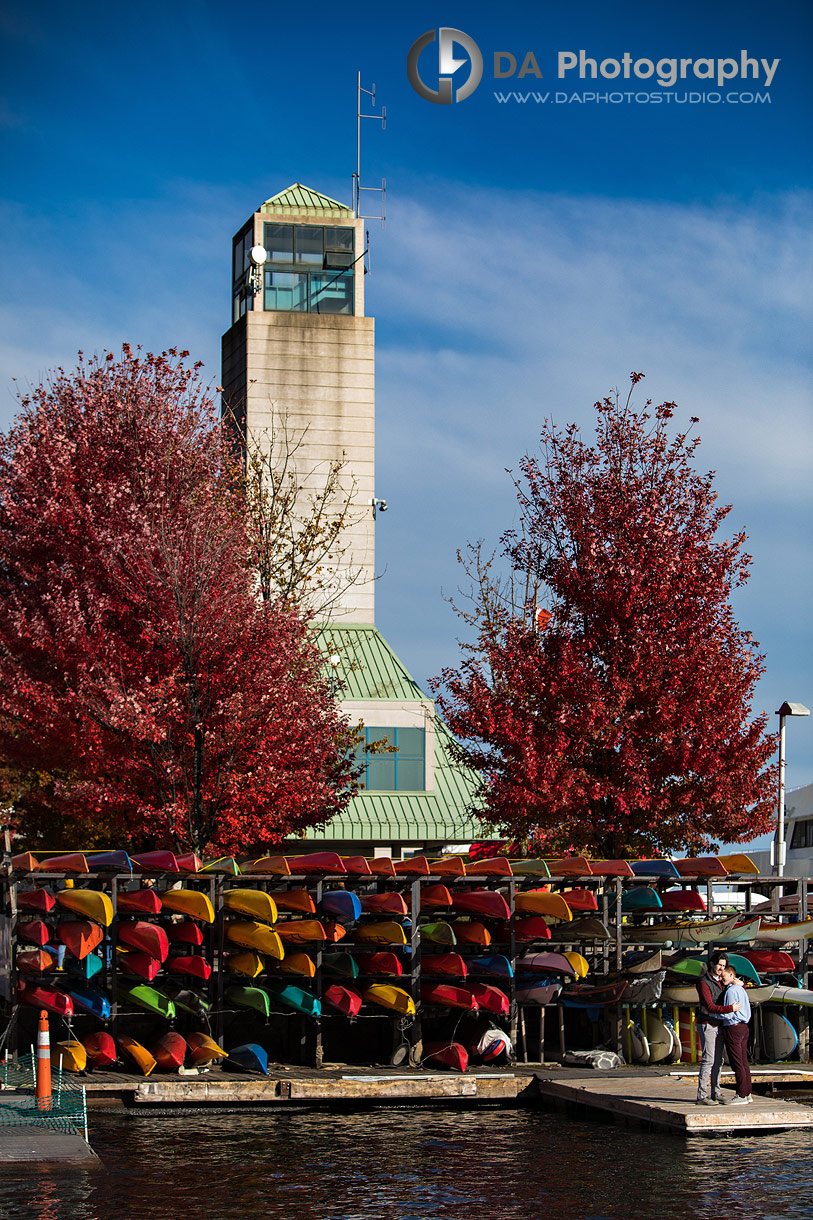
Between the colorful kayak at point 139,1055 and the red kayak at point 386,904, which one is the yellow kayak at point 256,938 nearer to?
the red kayak at point 386,904

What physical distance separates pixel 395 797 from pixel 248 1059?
2376 centimetres

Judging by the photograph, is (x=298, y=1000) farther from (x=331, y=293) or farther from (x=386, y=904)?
(x=331, y=293)

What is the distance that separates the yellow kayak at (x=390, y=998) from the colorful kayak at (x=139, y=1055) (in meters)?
3.34

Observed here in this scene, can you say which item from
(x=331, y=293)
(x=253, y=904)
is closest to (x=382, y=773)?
(x=331, y=293)

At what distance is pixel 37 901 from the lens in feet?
69.8

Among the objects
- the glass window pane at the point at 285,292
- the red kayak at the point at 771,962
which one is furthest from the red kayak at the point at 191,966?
the glass window pane at the point at 285,292

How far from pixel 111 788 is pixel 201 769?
5.35 ft

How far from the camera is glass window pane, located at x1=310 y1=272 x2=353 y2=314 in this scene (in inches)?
2025

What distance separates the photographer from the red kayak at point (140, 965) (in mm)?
21516

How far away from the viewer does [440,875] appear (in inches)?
891

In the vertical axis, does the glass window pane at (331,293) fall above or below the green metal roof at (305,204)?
below

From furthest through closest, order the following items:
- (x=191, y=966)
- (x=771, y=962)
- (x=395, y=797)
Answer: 1. (x=395, y=797)
2. (x=771, y=962)
3. (x=191, y=966)

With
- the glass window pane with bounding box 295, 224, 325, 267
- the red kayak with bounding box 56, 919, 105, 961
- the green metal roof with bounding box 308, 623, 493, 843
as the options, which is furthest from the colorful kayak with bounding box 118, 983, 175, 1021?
the glass window pane with bounding box 295, 224, 325, 267

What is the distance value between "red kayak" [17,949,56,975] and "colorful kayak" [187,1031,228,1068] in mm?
2372
